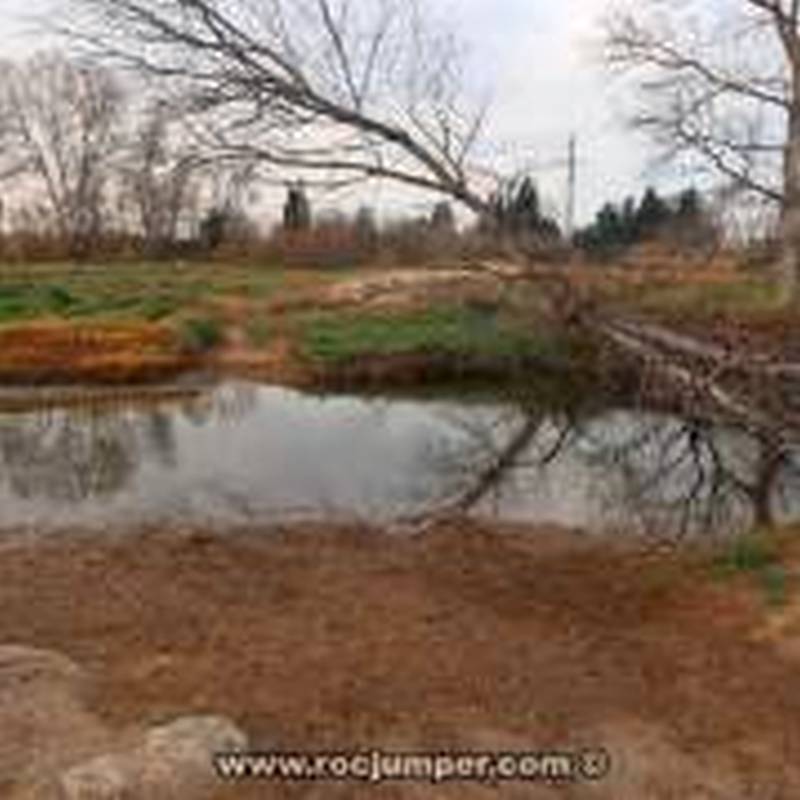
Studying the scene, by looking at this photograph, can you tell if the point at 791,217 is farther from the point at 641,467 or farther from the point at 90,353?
the point at 90,353

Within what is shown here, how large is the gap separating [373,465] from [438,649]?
934cm

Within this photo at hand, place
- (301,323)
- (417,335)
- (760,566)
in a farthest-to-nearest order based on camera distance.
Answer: (301,323), (417,335), (760,566)

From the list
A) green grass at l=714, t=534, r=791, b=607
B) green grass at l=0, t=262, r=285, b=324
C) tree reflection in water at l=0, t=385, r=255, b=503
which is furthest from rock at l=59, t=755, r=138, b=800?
green grass at l=0, t=262, r=285, b=324

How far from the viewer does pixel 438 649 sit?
7.75 metres

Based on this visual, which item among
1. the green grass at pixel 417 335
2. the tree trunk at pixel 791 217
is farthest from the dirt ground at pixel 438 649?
the green grass at pixel 417 335

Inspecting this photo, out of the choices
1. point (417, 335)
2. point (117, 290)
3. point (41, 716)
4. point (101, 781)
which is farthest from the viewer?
point (117, 290)

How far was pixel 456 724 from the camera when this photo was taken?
22.1 feet

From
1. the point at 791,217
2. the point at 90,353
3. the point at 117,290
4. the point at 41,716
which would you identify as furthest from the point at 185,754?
the point at 117,290

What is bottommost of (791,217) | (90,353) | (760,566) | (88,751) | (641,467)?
(641,467)

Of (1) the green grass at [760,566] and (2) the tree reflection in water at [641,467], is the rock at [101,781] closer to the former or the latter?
(1) the green grass at [760,566]

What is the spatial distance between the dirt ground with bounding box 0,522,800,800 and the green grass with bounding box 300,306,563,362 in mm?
13666

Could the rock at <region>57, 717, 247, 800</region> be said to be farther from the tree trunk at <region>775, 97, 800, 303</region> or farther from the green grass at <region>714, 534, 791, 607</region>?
the tree trunk at <region>775, 97, 800, 303</region>

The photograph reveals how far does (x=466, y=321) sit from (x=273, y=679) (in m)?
20.1

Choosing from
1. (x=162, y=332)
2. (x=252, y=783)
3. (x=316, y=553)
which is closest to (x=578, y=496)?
(x=316, y=553)
